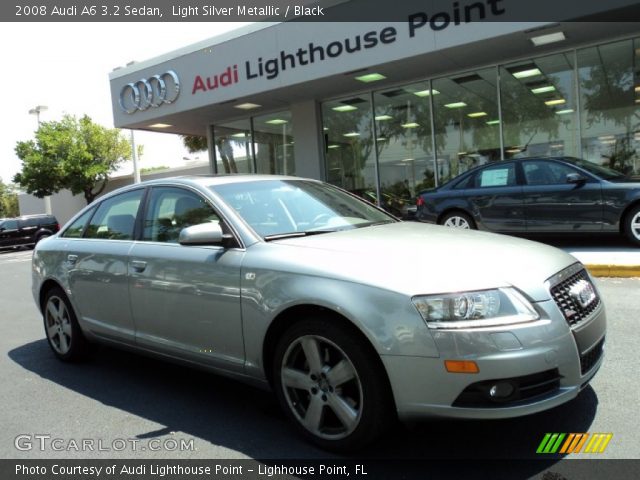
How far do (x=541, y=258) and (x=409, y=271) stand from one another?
0.82m

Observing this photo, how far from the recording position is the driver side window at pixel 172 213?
12.3 ft

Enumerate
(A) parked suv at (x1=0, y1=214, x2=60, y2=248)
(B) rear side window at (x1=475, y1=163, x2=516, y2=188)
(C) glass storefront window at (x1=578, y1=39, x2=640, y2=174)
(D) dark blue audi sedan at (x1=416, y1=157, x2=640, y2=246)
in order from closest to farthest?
(D) dark blue audi sedan at (x1=416, y1=157, x2=640, y2=246) < (B) rear side window at (x1=475, y1=163, x2=516, y2=188) < (C) glass storefront window at (x1=578, y1=39, x2=640, y2=174) < (A) parked suv at (x1=0, y1=214, x2=60, y2=248)

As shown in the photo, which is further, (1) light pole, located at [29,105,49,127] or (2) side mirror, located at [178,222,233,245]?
(1) light pole, located at [29,105,49,127]

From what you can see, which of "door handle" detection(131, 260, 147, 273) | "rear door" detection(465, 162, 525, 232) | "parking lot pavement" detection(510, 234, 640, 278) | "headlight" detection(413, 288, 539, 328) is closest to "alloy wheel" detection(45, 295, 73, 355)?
"door handle" detection(131, 260, 147, 273)

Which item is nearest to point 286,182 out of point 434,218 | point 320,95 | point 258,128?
point 434,218

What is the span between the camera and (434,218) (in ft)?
33.5

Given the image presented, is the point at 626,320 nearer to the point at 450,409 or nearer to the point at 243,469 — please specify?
the point at 450,409

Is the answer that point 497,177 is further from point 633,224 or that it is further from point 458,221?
point 633,224

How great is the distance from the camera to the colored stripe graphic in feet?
9.02

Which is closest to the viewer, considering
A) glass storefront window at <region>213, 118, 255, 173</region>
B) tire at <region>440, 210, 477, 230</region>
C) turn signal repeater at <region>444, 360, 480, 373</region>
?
turn signal repeater at <region>444, 360, 480, 373</region>

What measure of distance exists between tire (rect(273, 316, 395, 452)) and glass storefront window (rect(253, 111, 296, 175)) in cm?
1390

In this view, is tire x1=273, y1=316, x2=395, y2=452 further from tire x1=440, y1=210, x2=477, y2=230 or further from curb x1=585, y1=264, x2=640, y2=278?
tire x1=440, y1=210, x2=477, y2=230

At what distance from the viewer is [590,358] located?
9.32 feet

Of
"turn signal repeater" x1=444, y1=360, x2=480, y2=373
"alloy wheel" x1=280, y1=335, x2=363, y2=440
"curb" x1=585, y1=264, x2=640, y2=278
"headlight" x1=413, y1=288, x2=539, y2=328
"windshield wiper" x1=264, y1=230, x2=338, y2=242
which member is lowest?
"curb" x1=585, y1=264, x2=640, y2=278
